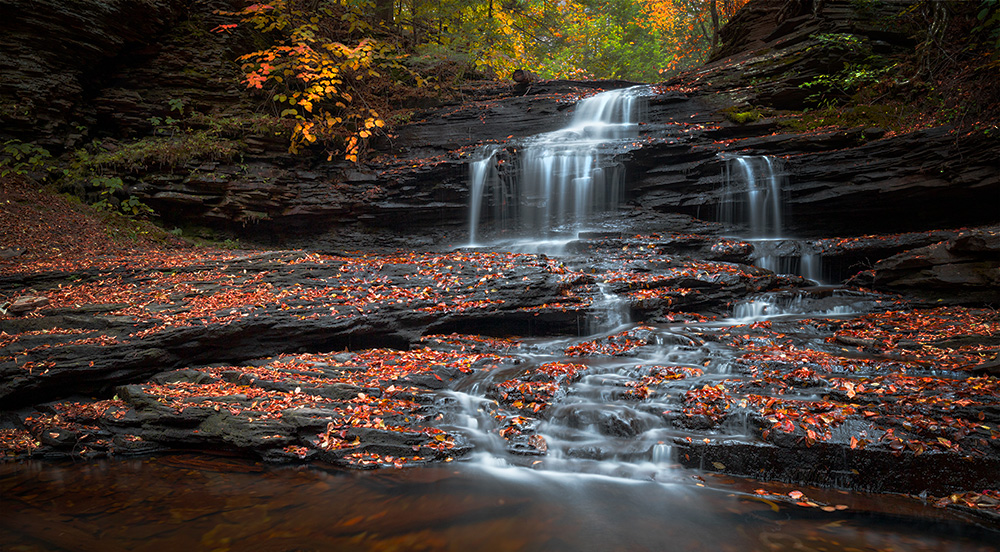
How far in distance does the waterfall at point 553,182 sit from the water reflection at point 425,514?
7957mm

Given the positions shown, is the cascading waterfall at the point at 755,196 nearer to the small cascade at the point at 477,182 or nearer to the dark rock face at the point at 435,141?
the dark rock face at the point at 435,141

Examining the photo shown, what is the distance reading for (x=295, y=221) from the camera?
11.9 meters

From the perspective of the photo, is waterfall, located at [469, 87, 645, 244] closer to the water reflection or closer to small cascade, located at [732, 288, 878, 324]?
small cascade, located at [732, 288, 878, 324]

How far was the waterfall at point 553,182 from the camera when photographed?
11.4 meters

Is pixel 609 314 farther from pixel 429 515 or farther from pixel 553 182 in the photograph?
pixel 553 182

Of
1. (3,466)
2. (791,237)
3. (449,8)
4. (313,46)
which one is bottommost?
(3,466)

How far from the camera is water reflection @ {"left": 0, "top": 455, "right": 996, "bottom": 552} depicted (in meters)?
3.20

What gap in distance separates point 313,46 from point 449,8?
4.25m

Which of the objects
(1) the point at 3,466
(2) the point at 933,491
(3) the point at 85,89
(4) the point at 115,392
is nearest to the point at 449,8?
(3) the point at 85,89

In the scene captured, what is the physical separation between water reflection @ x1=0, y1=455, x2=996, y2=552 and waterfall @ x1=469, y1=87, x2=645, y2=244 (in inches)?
313

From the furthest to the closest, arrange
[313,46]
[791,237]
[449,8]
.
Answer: [449,8], [313,46], [791,237]

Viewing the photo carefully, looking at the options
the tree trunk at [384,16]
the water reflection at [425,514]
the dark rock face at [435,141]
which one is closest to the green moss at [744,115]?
the dark rock face at [435,141]

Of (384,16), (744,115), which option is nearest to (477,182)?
(744,115)

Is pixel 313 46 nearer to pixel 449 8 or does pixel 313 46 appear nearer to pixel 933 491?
pixel 449 8
